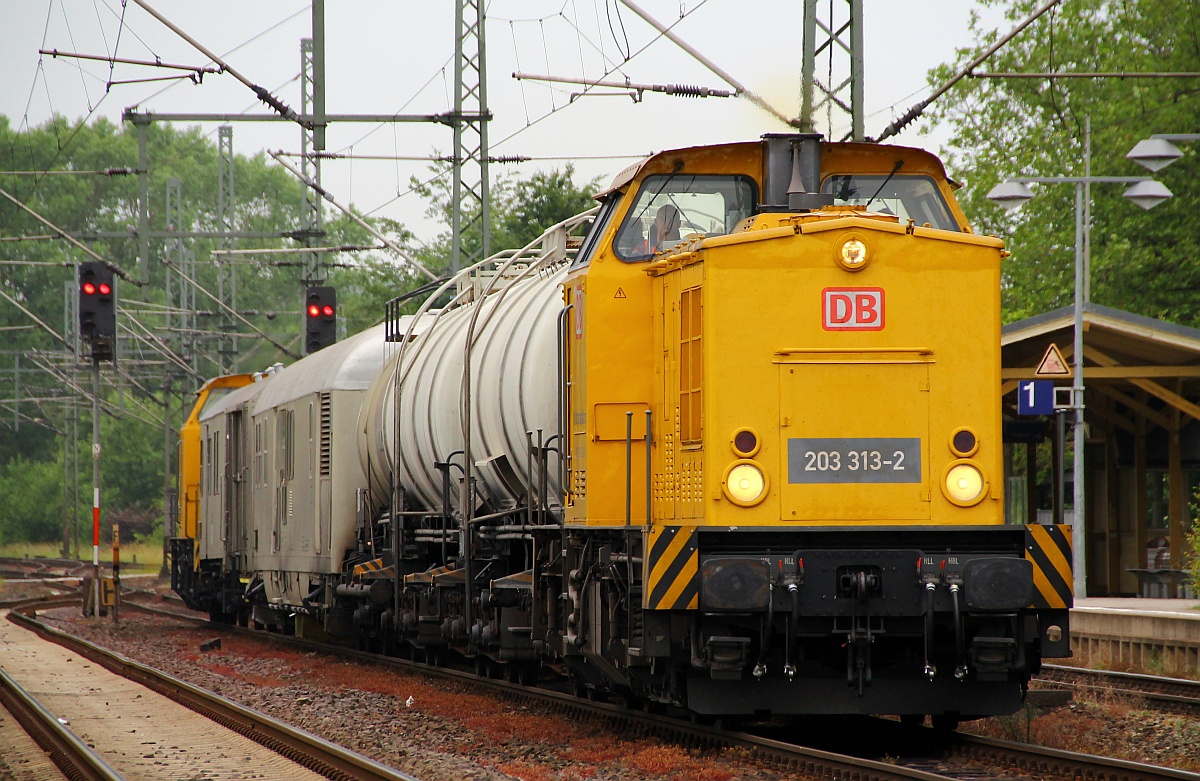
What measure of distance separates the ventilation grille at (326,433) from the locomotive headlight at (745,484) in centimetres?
908

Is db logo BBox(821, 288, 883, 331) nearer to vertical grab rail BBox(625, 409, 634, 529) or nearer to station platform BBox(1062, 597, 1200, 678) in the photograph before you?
vertical grab rail BBox(625, 409, 634, 529)

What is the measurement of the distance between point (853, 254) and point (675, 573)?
2184 millimetres

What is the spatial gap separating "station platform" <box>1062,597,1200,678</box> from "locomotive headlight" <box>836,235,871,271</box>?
28.4 feet

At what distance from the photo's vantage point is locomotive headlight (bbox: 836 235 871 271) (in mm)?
9047

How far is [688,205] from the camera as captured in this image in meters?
9.77

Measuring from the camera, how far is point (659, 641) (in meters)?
8.86

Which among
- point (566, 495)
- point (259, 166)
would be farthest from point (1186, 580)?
point (259, 166)

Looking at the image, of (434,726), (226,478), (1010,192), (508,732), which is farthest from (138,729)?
(1010,192)

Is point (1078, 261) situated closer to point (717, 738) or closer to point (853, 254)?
point (853, 254)

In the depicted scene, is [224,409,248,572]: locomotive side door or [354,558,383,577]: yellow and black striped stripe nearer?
[354,558,383,577]: yellow and black striped stripe

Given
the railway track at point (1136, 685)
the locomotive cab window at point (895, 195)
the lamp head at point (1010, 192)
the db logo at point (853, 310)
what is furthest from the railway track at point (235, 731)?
the lamp head at point (1010, 192)

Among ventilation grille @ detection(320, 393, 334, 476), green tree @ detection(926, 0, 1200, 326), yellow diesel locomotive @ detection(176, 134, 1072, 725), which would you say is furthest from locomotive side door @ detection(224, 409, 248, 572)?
green tree @ detection(926, 0, 1200, 326)

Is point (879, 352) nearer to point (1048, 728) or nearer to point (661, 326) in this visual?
point (661, 326)

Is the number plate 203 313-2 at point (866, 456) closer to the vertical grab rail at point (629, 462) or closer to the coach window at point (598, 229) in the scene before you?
the vertical grab rail at point (629, 462)
